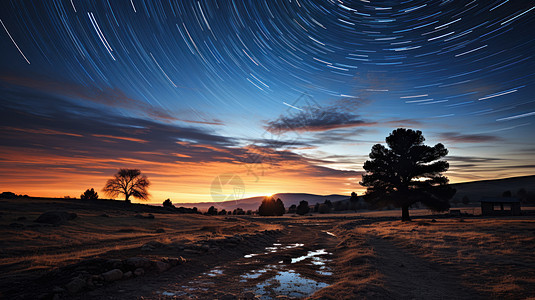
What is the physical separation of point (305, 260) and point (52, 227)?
88.9 ft

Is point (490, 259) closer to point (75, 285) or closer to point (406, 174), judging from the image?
Answer: point (75, 285)

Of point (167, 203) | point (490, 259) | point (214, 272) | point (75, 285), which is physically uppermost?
point (75, 285)

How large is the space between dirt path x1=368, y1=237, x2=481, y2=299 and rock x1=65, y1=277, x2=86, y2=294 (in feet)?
35.0

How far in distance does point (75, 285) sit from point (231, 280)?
5.50 meters

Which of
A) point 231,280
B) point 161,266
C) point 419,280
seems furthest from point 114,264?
point 419,280

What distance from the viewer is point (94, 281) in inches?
383

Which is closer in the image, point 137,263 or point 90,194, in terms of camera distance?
point 137,263

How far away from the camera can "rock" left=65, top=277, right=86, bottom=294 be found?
351 inches

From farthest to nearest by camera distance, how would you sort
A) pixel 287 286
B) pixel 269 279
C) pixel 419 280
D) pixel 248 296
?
pixel 269 279 < pixel 419 280 < pixel 287 286 < pixel 248 296

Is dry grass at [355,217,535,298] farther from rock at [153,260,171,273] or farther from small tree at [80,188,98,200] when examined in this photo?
small tree at [80,188,98,200]

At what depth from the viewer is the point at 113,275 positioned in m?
10.3

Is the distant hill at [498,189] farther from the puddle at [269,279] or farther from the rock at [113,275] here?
the rock at [113,275]

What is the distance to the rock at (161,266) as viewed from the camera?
11938mm

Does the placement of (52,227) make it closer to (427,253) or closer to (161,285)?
(161,285)
